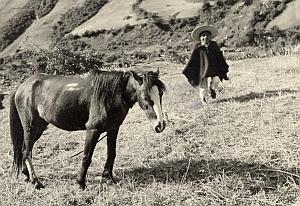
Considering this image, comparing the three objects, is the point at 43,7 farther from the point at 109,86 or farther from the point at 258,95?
the point at 109,86

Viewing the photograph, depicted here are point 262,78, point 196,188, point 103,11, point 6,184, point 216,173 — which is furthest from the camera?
point 103,11

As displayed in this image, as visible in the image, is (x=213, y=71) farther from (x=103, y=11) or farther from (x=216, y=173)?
(x=103, y=11)

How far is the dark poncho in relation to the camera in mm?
11289

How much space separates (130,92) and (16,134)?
86.3 inches

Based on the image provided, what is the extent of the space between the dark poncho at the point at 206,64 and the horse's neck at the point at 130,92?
5086mm

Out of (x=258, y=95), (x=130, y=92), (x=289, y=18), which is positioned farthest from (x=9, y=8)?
(x=130, y=92)

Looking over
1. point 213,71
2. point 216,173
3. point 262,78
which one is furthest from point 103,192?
point 262,78

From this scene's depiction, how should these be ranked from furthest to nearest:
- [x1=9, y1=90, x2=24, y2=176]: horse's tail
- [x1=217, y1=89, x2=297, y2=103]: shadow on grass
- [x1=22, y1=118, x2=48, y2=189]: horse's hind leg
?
1. [x1=217, y1=89, x2=297, y2=103]: shadow on grass
2. [x1=9, y1=90, x2=24, y2=176]: horse's tail
3. [x1=22, y1=118, x2=48, y2=189]: horse's hind leg

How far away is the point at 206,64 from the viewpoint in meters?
11.3

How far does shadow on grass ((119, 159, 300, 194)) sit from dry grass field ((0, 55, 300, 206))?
0.4 inches

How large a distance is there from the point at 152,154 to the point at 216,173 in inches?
54.9

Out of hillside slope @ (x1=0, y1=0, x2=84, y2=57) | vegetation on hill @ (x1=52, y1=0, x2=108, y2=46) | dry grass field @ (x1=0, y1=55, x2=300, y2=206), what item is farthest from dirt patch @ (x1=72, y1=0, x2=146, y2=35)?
dry grass field @ (x1=0, y1=55, x2=300, y2=206)

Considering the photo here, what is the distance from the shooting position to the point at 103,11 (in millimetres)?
57625

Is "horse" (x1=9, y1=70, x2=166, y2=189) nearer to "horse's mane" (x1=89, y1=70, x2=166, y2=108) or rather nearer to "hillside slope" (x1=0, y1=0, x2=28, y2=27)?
"horse's mane" (x1=89, y1=70, x2=166, y2=108)
